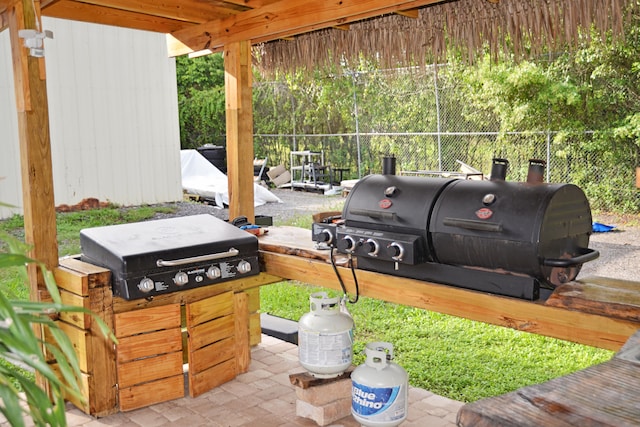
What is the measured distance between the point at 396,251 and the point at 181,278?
47.4 inches

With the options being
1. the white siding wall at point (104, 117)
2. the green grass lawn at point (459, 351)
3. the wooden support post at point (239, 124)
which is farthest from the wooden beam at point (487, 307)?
the white siding wall at point (104, 117)

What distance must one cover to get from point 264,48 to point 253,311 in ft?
6.37

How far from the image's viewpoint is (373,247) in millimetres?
2900

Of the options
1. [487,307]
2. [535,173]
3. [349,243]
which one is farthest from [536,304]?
[349,243]

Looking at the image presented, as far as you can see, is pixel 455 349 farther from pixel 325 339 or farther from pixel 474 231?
pixel 474 231

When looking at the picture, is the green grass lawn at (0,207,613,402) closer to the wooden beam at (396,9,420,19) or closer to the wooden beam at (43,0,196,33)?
the wooden beam at (43,0,196,33)

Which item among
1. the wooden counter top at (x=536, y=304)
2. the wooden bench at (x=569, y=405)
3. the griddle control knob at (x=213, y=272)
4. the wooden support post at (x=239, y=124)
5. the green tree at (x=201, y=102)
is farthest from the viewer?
the green tree at (x=201, y=102)

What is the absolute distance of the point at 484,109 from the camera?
33.7ft

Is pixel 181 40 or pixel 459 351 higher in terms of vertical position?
pixel 181 40

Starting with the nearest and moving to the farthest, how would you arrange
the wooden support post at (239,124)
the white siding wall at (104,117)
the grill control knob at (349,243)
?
the grill control knob at (349,243) < the wooden support post at (239,124) < the white siding wall at (104,117)

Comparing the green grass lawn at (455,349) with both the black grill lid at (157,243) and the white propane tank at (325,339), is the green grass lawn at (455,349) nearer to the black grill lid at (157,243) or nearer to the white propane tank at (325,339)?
the black grill lid at (157,243)

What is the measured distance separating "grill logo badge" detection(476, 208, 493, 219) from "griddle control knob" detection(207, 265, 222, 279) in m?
1.54

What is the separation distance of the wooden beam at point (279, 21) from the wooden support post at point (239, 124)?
140 millimetres

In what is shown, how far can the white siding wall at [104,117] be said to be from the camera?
9.84m
